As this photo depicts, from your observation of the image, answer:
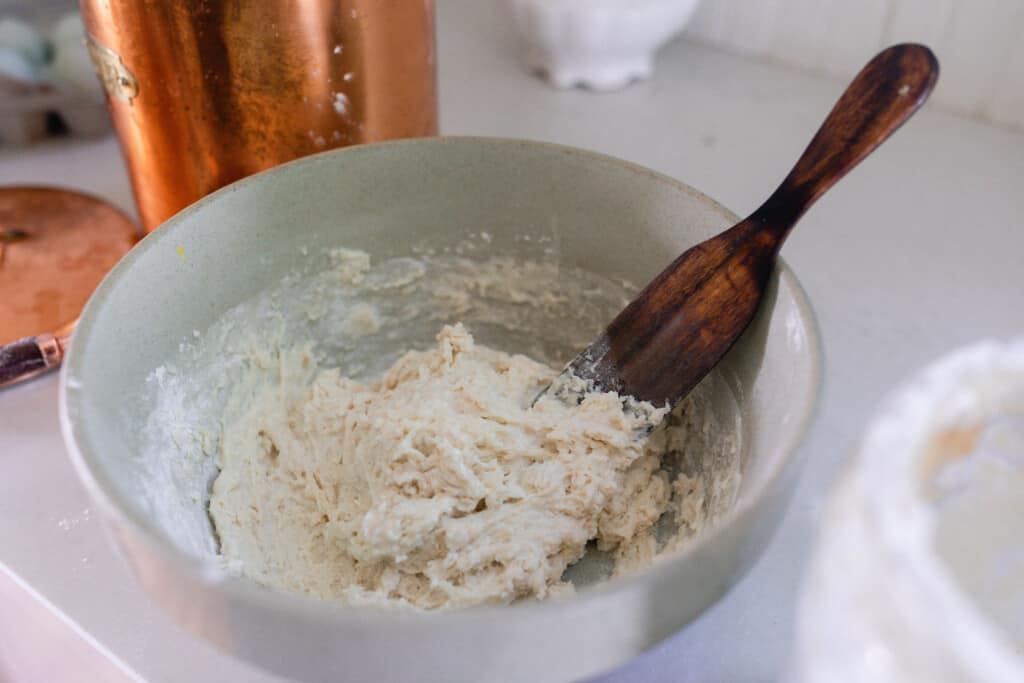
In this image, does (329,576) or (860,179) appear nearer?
(329,576)

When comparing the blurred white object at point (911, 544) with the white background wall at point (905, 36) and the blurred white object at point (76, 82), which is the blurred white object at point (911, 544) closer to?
the white background wall at point (905, 36)

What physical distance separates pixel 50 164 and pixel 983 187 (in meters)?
0.97

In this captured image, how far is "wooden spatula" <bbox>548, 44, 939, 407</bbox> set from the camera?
52cm

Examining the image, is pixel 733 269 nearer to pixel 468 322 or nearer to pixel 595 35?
pixel 468 322

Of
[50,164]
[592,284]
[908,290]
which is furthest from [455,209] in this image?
[50,164]

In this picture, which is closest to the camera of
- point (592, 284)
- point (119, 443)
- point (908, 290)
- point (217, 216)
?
point (119, 443)

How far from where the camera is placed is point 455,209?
68 centimetres

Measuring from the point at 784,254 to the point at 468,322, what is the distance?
0.32 metres

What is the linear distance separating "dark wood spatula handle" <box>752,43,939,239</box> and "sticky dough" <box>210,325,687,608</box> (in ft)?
0.54

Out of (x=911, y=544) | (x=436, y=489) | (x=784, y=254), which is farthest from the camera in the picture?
(x=784, y=254)

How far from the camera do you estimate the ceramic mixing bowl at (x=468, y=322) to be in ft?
1.21

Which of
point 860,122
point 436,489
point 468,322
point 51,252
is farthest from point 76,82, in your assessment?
point 860,122

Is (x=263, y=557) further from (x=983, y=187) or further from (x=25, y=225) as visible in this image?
(x=983, y=187)

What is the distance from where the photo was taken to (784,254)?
850mm
